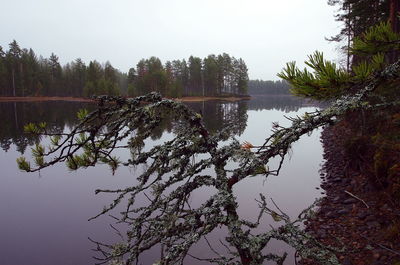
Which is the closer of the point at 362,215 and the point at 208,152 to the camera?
the point at 208,152

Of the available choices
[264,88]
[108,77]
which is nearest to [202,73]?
[108,77]

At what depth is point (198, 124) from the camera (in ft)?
6.54

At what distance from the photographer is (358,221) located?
704 centimetres

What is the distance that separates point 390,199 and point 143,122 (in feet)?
24.5

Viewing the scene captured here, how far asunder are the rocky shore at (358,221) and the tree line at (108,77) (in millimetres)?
49615

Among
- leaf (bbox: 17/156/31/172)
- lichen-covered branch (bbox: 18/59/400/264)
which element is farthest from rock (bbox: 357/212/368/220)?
leaf (bbox: 17/156/31/172)

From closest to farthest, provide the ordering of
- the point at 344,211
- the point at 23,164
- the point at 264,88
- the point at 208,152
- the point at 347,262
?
the point at 208,152
the point at 23,164
the point at 347,262
the point at 344,211
the point at 264,88

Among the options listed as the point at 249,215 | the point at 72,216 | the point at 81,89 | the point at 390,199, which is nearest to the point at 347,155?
the point at 390,199

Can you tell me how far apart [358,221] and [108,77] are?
280 ft

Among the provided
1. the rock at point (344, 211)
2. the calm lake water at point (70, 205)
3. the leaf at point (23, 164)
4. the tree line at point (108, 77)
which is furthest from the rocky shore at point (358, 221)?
the tree line at point (108, 77)

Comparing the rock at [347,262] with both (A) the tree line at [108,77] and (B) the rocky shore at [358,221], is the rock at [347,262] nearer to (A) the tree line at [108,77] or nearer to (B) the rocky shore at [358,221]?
(B) the rocky shore at [358,221]

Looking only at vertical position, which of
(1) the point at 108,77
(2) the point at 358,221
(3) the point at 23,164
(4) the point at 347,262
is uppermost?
(1) the point at 108,77

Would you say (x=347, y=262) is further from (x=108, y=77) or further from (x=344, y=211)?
(x=108, y=77)

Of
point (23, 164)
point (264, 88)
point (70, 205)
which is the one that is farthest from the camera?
point (264, 88)
